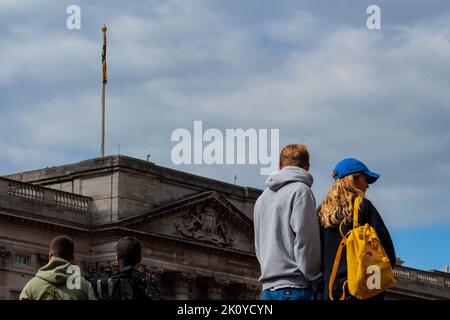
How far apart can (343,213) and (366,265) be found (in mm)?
667

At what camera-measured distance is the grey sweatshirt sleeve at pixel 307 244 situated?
12.7m

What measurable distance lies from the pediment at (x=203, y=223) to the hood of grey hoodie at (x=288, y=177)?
50.7 meters

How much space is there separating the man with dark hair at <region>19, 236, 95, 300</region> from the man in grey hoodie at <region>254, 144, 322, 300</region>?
1689 mm

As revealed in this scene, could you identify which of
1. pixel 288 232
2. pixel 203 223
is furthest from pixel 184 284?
pixel 288 232

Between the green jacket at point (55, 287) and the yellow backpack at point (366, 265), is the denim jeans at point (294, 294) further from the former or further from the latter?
the green jacket at point (55, 287)

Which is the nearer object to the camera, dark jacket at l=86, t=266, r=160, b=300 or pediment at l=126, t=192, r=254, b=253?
dark jacket at l=86, t=266, r=160, b=300

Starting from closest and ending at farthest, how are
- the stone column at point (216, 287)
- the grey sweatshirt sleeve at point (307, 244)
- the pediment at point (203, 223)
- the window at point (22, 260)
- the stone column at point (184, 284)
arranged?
the grey sweatshirt sleeve at point (307, 244), the window at point (22, 260), the pediment at point (203, 223), the stone column at point (184, 284), the stone column at point (216, 287)

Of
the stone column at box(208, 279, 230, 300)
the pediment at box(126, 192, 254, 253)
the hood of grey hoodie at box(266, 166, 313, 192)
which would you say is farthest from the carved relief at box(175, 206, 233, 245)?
the hood of grey hoodie at box(266, 166, 313, 192)

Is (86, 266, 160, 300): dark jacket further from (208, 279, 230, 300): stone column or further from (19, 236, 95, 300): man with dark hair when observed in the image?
(208, 279, 230, 300): stone column

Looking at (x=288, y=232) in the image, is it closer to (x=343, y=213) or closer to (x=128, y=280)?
(x=343, y=213)

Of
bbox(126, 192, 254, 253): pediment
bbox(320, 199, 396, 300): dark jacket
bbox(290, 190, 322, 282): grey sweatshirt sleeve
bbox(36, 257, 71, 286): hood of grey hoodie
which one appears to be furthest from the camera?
bbox(126, 192, 254, 253): pediment

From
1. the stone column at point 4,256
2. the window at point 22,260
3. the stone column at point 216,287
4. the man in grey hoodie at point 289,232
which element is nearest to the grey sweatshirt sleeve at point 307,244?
the man in grey hoodie at point 289,232

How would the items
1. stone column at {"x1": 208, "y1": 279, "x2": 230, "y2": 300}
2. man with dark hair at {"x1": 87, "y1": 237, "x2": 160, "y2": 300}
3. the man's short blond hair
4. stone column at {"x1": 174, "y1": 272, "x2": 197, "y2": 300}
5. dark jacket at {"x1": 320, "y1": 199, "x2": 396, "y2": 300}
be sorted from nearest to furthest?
dark jacket at {"x1": 320, "y1": 199, "x2": 396, "y2": 300}, man with dark hair at {"x1": 87, "y1": 237, "x2": 160, "y2": 300}, the man's short blond hair, stone column at {"x1": 174, "y1": 272, "x2": 197, "y2": 300}, stone column at {"x1": 208, "y1": 279, "x2": 230, "y2": 300}

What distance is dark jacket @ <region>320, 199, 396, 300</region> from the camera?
491 inches
